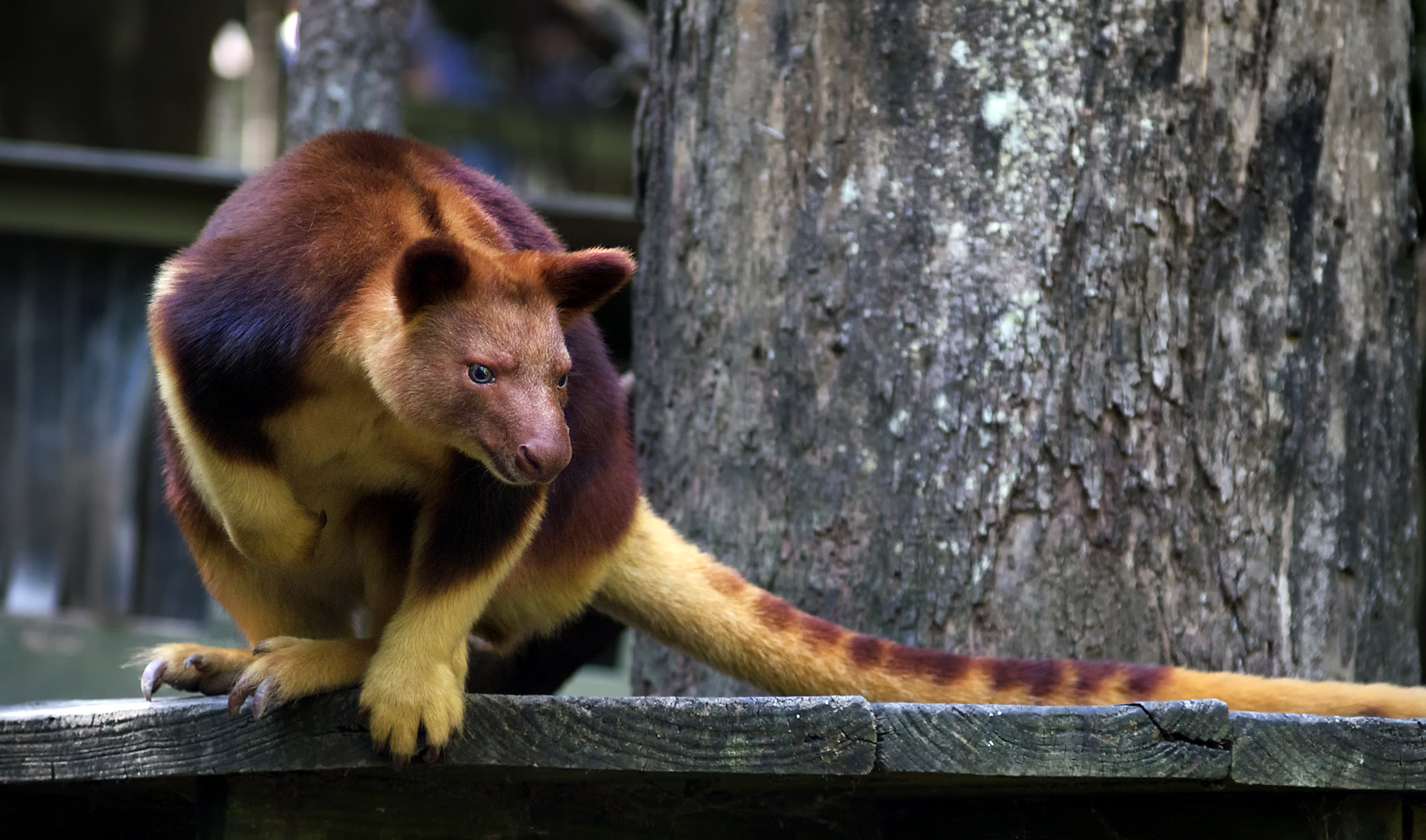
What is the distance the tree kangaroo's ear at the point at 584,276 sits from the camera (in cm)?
244

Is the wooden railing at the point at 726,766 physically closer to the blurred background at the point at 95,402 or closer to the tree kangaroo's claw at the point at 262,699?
the tree kangaroo's claw at the point at 262,699

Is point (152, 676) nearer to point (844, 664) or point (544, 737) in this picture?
point (544, 737)

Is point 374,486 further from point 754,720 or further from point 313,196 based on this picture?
point 754,720

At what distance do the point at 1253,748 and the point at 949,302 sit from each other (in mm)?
1327

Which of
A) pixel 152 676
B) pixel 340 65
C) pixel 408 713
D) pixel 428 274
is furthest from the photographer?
pixel 340 65

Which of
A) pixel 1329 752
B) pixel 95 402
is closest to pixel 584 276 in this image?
pixel 1329 752

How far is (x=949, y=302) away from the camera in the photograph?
3.19 m

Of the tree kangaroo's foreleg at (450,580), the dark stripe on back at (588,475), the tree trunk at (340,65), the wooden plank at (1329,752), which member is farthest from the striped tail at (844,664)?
the tree trunk at (340,65)

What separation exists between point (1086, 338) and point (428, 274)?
5.03ft

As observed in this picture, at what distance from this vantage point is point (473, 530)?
247 cm

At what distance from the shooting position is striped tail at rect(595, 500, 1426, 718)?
2633 millimetres

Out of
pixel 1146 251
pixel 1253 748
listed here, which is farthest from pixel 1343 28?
pixel 1253 748

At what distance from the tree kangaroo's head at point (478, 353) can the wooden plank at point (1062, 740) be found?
68 cm

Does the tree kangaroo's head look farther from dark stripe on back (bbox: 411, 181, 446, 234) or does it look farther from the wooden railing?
the wooden railing
